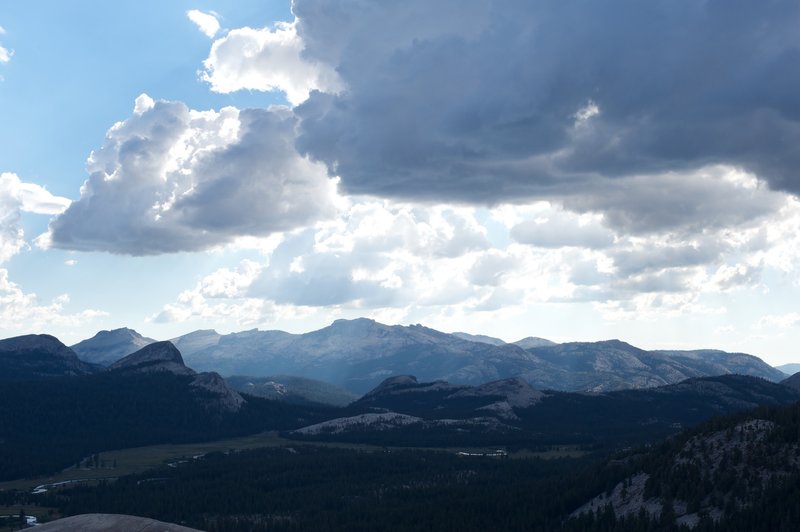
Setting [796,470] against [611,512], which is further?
[611,512]

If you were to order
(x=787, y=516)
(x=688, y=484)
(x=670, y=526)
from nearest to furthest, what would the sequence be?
(x=787, y=516) < (x=670, y=526) < (x=688, y=484)

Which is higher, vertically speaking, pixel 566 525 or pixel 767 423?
pixel 767 423

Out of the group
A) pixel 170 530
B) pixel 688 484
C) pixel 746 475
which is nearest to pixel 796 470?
pixel 746 475

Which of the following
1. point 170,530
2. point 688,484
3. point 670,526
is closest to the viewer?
point 170,530

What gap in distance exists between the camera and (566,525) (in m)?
196

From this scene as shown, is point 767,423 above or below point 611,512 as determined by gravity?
above

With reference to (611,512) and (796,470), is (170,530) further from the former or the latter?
(796,470)

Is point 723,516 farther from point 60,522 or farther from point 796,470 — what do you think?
point 60,522

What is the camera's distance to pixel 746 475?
181 m

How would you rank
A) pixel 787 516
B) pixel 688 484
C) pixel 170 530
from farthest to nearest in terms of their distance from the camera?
pixel 688 484 → pixel 787 516 → pixel 170 530

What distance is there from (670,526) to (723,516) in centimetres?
1004

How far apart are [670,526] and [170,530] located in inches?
4027

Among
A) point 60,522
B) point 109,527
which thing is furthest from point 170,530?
point 60,522

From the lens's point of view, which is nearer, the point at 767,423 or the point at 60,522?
the point at 60,522
